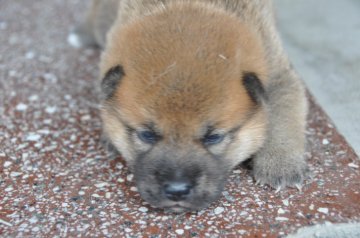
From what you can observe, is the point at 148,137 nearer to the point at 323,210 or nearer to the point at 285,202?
the point at 285,202

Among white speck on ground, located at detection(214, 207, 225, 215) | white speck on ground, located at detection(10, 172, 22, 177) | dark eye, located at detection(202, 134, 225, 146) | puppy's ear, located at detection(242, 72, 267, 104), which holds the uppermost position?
puppy's ear, located at detection(242, 72, 267, 104)

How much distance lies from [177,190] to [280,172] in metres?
0.84

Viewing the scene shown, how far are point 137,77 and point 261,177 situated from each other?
1.07 m

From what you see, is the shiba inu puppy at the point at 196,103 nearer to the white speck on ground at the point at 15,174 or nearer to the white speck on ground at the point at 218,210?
the white speck on ground at the point at 218,210

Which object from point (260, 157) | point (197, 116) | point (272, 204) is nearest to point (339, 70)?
point (260, 157)

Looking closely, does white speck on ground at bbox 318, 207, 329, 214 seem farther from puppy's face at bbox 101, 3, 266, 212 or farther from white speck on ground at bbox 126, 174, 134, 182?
white speck on ground at bbox 126, 174, 134, 182

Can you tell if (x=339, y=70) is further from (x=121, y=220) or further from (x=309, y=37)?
(x=121, y=220)

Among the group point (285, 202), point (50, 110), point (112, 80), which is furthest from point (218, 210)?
point (50, 110)

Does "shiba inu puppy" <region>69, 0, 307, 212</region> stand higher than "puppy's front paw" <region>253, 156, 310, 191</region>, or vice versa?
"shiba inu puppy" <region>69, 0, 307, 212</region>

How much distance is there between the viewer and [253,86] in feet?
11.3

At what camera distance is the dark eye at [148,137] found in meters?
3.29

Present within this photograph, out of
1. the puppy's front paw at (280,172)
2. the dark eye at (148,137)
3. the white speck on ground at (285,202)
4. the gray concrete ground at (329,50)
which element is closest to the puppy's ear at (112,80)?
the dark eye at (148,137)

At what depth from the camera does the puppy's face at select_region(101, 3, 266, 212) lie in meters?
3.14

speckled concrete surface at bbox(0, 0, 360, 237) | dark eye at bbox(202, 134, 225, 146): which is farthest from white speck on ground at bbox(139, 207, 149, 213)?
dark eye at bbox(202, 134, 225, 146)
